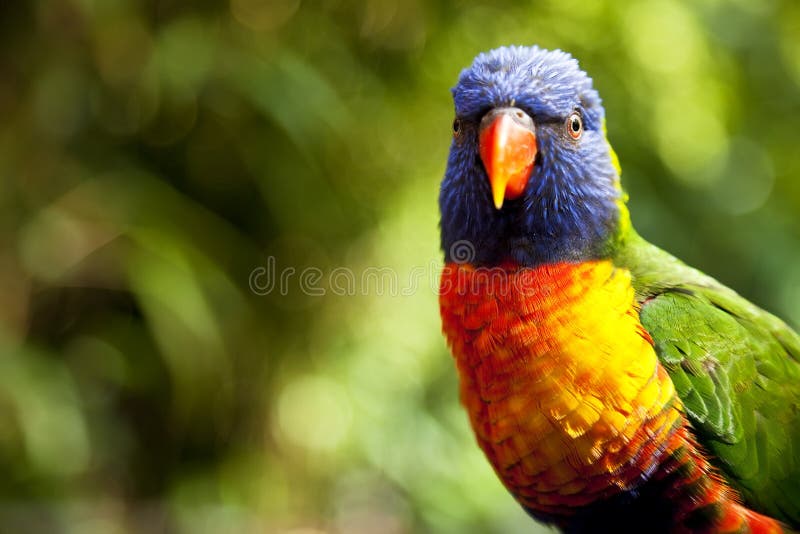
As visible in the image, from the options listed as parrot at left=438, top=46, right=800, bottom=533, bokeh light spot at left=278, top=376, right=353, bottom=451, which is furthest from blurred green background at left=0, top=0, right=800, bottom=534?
parrot at left=438, top=46, right=800, bottom=533

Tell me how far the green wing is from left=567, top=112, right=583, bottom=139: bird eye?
23cm

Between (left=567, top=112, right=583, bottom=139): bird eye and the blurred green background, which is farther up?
the blurred green background

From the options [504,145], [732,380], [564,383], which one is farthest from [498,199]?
[732,380]

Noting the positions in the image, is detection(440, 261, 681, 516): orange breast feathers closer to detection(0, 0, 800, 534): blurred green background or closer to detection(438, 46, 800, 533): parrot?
detection(438, 46, 800, 533): parrot

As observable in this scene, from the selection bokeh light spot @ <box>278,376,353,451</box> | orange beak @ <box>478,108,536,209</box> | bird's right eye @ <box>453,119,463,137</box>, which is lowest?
orange beak @ <box>478,108,536,209</box>

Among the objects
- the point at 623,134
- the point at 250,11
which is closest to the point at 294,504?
the point at 250,11

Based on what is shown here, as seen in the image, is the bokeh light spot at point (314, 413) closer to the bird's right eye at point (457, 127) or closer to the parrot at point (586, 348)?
the parrot at point (586, 348)

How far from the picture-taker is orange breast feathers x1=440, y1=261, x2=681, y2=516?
1046mm

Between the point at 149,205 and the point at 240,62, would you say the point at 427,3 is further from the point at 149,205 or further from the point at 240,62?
the point at 149,205

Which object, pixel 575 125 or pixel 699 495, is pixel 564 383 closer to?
pixel 699 495

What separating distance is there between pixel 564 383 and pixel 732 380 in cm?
30

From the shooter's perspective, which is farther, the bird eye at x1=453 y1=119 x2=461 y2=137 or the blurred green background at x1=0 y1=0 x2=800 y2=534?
the blurred green background at x1=0 y1=0 x2=800 y2=534

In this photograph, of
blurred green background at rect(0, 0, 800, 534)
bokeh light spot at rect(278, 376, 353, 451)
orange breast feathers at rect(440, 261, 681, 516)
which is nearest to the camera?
orange breast feathers at rect(440, 261, 681, 516)

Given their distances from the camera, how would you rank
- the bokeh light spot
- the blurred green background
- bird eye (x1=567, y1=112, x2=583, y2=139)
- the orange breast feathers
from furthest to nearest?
the bokeh light spot
the blurred green background
bird eye (x1=567, y1=112, x2=583, y2=139)
the orange breast feathers
